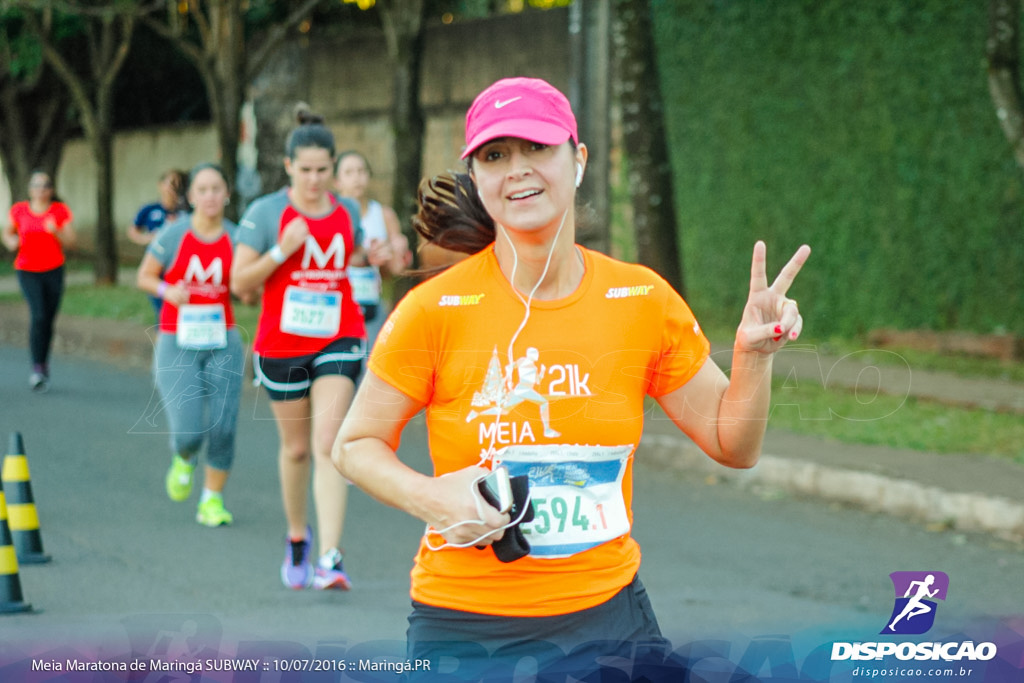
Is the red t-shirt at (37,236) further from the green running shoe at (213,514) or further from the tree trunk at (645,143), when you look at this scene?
the green running shoe at (213,514)

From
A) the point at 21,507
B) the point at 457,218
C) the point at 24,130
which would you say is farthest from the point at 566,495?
the point at 24,130

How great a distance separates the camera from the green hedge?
12.9 metres

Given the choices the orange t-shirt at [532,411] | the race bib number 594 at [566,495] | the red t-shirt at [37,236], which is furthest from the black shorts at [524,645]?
the red t-shirt at [37,236]

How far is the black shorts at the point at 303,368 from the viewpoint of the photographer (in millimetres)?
5980

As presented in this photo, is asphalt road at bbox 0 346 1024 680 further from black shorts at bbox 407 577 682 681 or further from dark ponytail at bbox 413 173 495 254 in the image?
dark ponytail at bbox 413 173 495 254

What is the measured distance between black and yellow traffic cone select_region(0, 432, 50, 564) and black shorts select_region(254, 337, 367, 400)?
106 cm

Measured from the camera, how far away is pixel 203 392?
7.02 meters

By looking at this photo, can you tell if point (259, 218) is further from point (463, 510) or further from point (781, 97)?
point (781, 97)

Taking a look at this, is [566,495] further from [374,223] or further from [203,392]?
[374,223]

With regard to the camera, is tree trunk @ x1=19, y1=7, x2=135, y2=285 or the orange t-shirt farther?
tree trunk @ x1=19, y1=7, x2=135, y2=285

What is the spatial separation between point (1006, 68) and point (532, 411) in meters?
8.44

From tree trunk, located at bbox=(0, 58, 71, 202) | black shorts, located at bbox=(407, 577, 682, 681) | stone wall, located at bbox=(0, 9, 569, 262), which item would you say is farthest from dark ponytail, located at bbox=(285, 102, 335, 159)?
tree trunk, located at bbox=(0, 58, 71, 202)

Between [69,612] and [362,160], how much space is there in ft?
10.8

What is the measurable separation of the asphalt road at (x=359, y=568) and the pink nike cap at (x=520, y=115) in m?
1.90
